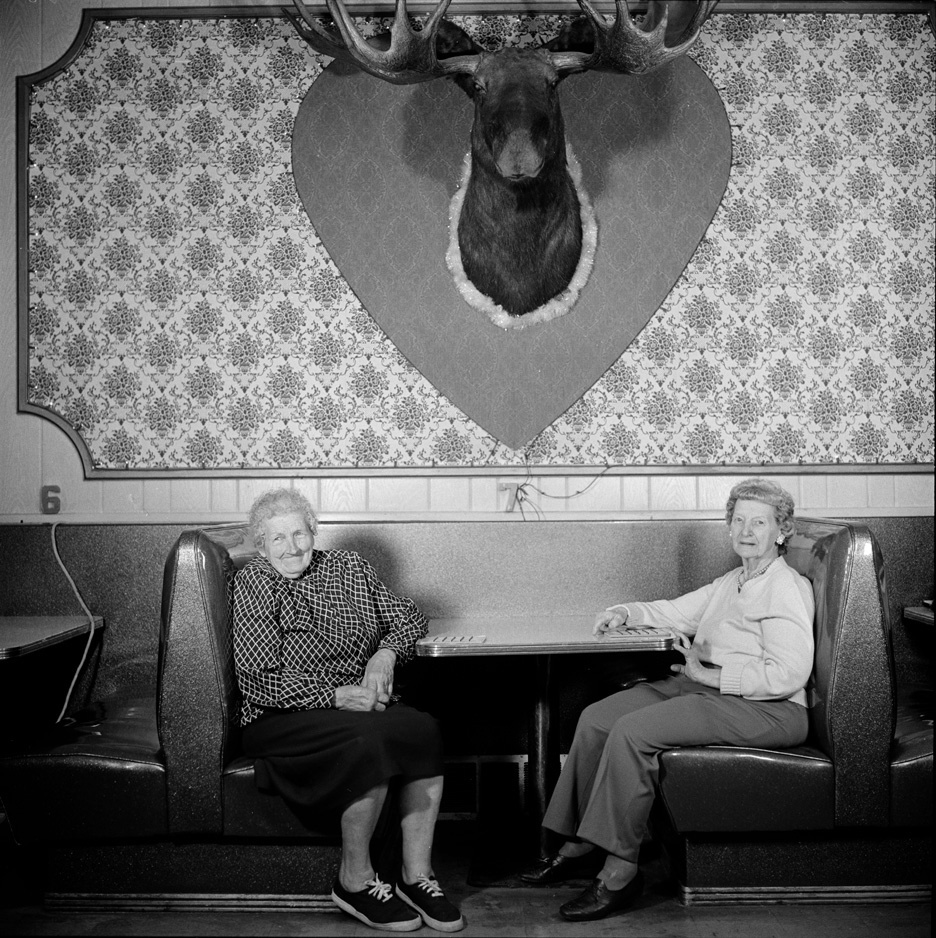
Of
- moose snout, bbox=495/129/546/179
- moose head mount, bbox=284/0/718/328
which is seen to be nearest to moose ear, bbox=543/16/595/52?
moose head mount, bbox=284/0/718/328

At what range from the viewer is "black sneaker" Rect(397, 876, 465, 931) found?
8.55 feet

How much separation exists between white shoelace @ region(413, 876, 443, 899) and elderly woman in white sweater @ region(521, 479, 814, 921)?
1.14ft

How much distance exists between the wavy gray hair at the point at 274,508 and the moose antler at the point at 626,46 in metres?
1.74

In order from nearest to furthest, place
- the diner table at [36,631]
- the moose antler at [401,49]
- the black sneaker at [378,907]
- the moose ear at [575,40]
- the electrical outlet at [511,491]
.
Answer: the black sneaker at [378,907], the diner table at [36,631], the moose antler at [401,49], the moose ear at [575,40], the electrical outlet at [511,491]

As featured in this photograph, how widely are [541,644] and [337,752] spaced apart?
2.03 feet

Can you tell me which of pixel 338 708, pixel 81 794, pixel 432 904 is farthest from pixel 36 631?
pixel 432 904

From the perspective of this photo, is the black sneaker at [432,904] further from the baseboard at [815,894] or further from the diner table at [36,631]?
the diner table at [36,631]

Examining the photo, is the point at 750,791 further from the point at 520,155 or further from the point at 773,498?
the point at 520,155

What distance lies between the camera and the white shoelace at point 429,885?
2.66 metres

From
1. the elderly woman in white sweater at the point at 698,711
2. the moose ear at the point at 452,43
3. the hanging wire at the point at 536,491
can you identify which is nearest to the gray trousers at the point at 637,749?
the elderly woman in white sweater at the point at 698,711

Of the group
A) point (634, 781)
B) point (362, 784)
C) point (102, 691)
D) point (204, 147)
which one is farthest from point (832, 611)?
point (204, 147)

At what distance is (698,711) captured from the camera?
2.77 metres

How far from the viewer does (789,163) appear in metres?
3.76

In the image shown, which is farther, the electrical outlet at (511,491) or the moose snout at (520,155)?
the electrical outlet at (511,491)
